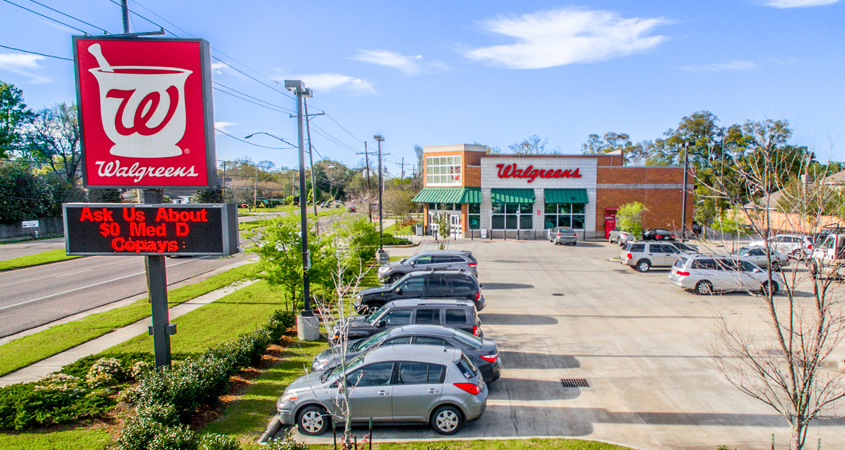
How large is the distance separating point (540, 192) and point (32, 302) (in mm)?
37457

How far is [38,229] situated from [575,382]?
59027mm

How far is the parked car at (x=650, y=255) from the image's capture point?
995 inches

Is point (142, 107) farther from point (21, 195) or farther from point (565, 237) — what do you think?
point (21, 195)

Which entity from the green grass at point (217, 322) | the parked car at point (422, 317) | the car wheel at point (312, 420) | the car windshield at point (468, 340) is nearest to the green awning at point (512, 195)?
the green grass at point (217, 322)

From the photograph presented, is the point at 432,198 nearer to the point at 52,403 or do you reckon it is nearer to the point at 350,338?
the point at 350,338

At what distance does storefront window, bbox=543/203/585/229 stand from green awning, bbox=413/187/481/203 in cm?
692

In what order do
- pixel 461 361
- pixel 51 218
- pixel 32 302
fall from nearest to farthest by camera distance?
pixel 461 361
pixel 32 302
pixel 51 218

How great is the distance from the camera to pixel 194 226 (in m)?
8.79

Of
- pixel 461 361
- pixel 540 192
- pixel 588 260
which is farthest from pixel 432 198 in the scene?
pixel 461 361

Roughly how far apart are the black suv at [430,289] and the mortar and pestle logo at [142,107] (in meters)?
8.05

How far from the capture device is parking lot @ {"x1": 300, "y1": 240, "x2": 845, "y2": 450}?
26.1 ft

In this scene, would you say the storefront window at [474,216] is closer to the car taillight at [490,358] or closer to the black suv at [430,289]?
the black suv at [430,289]

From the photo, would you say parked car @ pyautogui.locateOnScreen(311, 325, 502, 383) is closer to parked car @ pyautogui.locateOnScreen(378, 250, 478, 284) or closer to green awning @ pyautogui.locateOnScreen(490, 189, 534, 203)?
parked car @ pyautogui.locateOnScreen(378, 250, 478, 284)

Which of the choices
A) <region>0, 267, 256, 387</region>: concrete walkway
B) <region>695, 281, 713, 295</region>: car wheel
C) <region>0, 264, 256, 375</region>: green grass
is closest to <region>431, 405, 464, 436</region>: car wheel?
<region>0, 264, 256, 375</region>: green grass
